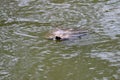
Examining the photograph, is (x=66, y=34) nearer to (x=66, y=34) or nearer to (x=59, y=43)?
(x=66, y=34)

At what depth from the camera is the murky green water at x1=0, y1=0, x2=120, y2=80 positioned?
4797mm

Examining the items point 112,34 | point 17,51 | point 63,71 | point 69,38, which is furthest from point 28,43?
point 112,34

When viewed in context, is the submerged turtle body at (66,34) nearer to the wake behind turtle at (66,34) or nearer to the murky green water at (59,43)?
the wake behind turtle at (66,34)

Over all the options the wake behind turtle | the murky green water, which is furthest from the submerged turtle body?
the murky green water

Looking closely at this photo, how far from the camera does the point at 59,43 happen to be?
18.3ft

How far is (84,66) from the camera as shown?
4867 millimetres

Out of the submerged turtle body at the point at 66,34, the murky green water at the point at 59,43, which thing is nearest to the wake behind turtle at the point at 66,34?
the submerged turtle body at the point at 66,34

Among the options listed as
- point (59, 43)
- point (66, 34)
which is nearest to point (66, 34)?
point (66, 34)

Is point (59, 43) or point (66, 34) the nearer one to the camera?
point (59, 43)

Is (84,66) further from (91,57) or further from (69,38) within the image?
(69,38)

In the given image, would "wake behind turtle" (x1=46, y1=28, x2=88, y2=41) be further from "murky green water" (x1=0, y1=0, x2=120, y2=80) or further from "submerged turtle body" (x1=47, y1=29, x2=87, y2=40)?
"murky green water" (x1=0, y1=0, x2=120, y2=80)

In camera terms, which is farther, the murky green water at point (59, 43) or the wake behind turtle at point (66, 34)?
the wake behind turtle at point (66, 34)

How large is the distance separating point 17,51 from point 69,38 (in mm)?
932

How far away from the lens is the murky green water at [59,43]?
4.80 m
